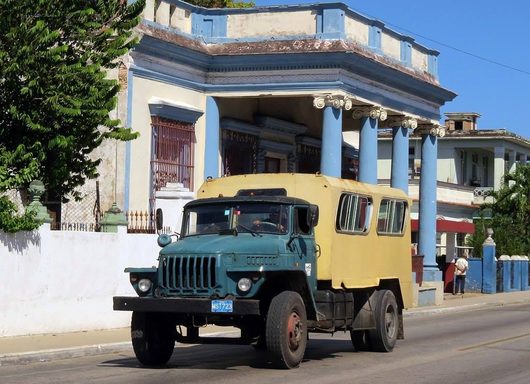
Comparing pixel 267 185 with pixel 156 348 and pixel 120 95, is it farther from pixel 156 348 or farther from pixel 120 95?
pixel 120 95

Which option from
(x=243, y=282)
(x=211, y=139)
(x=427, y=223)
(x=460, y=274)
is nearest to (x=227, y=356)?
(x=243, y=282)

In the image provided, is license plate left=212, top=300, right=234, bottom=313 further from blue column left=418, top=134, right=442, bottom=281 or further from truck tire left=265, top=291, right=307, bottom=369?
blue column left=418, top=134, right=442, bottom=281

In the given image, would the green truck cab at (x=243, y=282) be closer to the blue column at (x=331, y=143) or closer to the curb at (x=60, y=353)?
the curb at (x=60, y=353)

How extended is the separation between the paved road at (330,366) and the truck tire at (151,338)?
9.3 inches

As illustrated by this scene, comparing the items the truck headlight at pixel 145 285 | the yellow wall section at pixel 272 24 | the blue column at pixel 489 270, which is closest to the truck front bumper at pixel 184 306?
the truck headlight at pixel 145 285

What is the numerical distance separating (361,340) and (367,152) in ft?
43.6

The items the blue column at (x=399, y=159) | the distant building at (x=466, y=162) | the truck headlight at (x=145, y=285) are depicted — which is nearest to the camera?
the truck headlight at (x=145, y=285)

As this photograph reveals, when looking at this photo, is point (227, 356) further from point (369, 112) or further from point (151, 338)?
point (369, 112)

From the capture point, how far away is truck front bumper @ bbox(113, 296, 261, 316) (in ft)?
46.5

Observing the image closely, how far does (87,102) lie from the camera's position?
19.8 meters

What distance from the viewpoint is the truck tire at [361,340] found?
1800 centimetres

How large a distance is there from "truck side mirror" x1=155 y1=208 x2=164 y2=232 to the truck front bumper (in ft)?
30.7

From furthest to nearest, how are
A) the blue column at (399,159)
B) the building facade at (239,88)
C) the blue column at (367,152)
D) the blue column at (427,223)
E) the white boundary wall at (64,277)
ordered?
the blue column at (427,223), the blue column at (399,159), the blue column at (367,152), the building facade at (239,88), the white boundary wall at (64,277)

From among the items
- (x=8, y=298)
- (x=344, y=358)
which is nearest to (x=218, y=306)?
(x=344, y=358)
